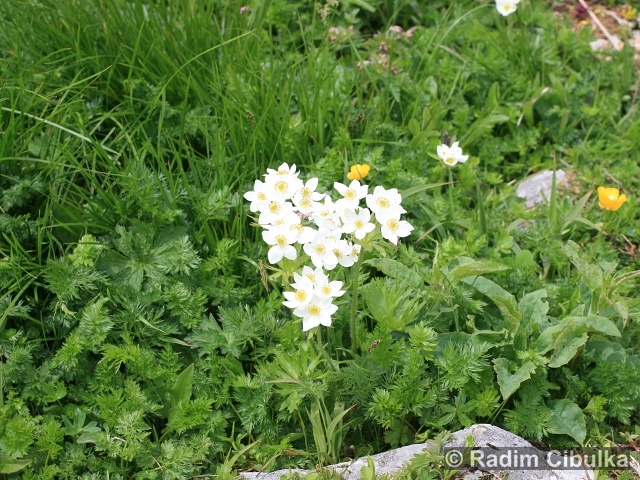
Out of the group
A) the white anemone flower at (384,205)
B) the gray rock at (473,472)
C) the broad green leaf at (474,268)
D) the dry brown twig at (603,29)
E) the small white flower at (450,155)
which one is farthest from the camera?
the dry brown twig at (603,29)

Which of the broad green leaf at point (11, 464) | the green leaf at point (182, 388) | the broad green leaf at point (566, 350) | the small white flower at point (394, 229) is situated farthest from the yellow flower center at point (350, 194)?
the broad green leaf at point (11, 464)

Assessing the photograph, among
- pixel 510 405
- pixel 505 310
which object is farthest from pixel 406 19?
pixel 510 405

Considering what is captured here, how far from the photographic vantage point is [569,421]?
2299 millimetres

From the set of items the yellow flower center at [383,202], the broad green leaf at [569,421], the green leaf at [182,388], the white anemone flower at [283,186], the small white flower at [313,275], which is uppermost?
the white anemone flower at [283,186]

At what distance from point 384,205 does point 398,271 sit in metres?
0.51

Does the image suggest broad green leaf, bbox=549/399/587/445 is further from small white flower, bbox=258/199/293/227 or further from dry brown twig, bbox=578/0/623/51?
dry brown twig, bbox=578/0/623/51

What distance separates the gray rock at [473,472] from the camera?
6.93 feet

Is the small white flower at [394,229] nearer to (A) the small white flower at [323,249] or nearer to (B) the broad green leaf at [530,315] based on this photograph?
(A) the small white flower at [323,249]

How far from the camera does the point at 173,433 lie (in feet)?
7.54

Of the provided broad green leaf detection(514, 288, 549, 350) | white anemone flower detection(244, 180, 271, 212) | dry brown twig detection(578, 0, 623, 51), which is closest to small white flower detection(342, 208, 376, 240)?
white anemone flower detection(244, 180, 271, 212)

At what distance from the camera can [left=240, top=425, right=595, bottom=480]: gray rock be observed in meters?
2.11

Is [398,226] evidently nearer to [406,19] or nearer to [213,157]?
[213,157]

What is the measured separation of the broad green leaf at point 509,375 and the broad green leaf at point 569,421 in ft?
0.52

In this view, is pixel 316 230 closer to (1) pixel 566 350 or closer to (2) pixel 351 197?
(2) pixel 351 197
